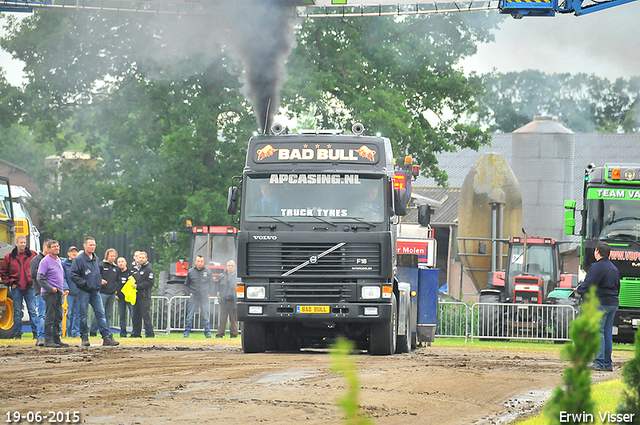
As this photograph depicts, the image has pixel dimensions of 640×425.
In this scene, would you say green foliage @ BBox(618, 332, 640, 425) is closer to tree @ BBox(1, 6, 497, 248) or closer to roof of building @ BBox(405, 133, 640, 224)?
tree @ BBox(1, 6, 497, 248)

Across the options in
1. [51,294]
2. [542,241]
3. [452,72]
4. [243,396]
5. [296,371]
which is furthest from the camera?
[452,72]

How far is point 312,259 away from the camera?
1392 cm

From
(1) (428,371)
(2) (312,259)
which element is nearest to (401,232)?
(2) (312,259)

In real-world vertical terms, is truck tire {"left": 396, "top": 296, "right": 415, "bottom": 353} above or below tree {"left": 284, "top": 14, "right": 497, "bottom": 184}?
below

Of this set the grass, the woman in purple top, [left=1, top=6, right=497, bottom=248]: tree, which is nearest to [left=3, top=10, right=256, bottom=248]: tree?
[left=1, top=6, right=497, bottom=248]: tree

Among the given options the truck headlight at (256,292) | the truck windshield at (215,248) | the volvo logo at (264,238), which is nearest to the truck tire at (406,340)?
the truck headlight at (256,292)

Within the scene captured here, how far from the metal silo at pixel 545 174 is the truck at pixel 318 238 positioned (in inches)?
1041

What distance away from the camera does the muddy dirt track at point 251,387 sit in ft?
25.3

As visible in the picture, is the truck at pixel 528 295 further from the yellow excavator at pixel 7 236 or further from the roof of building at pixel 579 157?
the roof of building at pixel 579 157

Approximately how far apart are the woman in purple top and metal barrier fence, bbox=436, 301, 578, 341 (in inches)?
429

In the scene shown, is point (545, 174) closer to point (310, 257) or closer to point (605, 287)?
point (605, 287)

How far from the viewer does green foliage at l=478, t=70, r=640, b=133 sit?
7044cm

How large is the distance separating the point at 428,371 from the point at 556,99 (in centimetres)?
7083

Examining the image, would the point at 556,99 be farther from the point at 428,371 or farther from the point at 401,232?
the point at 428,371
